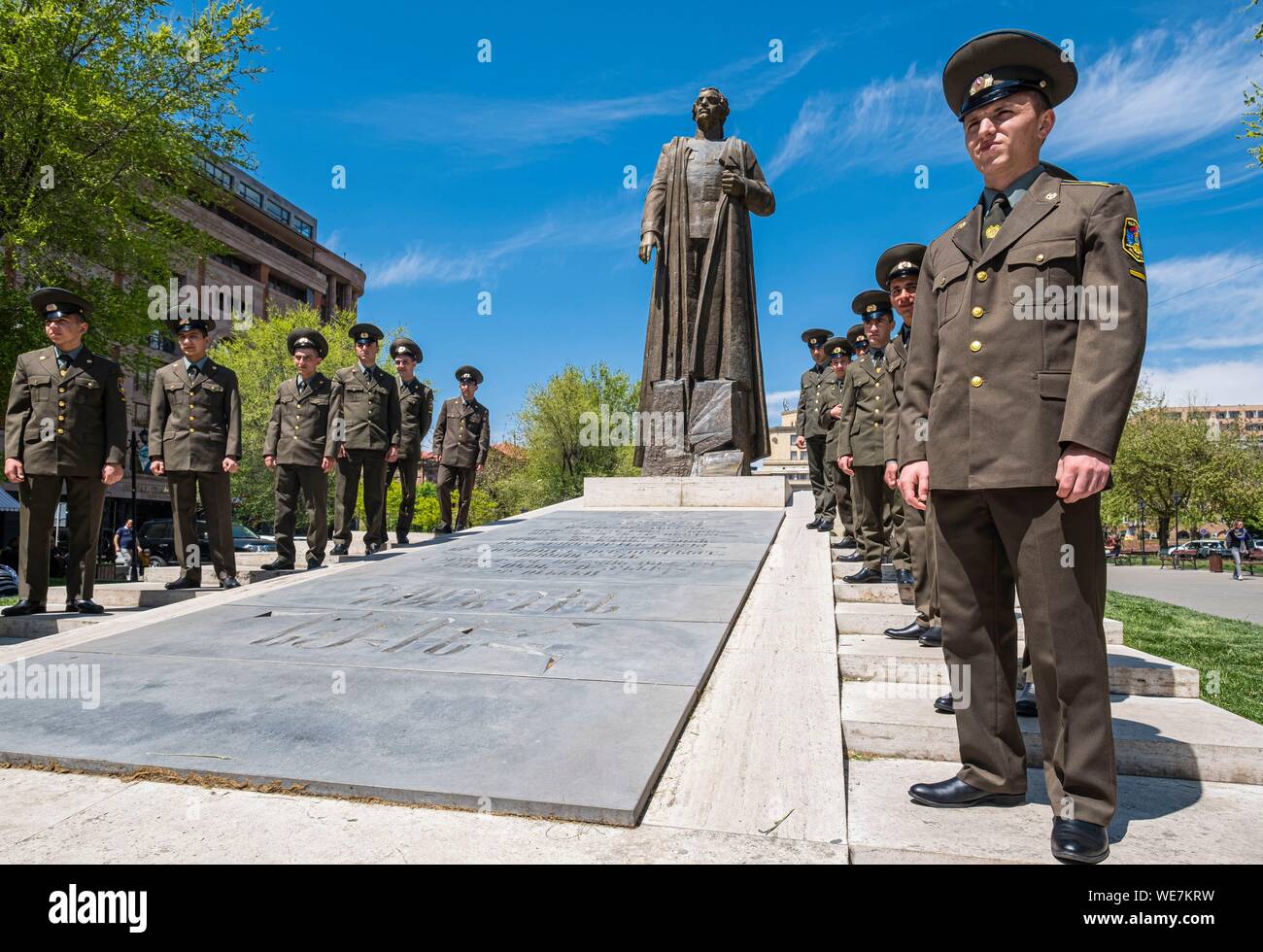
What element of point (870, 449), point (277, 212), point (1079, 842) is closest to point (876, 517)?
point (870, 449)

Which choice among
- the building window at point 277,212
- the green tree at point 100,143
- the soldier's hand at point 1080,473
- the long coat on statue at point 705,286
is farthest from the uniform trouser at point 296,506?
the building window at point 277,212

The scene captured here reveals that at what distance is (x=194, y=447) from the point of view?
6812 millimetres

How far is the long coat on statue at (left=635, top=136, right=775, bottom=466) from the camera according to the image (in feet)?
39.7

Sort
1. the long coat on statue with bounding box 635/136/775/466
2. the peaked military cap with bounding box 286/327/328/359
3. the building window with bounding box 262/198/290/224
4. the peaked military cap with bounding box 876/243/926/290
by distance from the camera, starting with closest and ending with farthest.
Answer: the peaked military cap with bounding box 876/243/926/290 < the peaked military cap with bounding box 286/327/328/359 < the long coat on statue with bounding box 635/136/775/466 < the building window with bounding box 262/198/290/224

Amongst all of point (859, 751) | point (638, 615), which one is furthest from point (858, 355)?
point (859, 751)

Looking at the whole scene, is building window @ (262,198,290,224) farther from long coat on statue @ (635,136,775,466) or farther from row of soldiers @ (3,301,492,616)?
row of soldiers @ (3,301,492,616)

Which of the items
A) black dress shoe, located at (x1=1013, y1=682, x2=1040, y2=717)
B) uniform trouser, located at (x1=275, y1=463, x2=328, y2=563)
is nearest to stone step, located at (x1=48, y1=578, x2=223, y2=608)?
uniform trouser, located at (x1=275, y1=463, x2=328, y2=563)

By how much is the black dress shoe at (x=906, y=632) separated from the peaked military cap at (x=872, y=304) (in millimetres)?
2942

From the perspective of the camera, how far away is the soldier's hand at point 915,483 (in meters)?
2.86

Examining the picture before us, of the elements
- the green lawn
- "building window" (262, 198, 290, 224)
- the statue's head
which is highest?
"building window" (262, 198, 290, 224)

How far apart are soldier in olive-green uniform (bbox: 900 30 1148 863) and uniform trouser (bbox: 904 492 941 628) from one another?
170 cm
